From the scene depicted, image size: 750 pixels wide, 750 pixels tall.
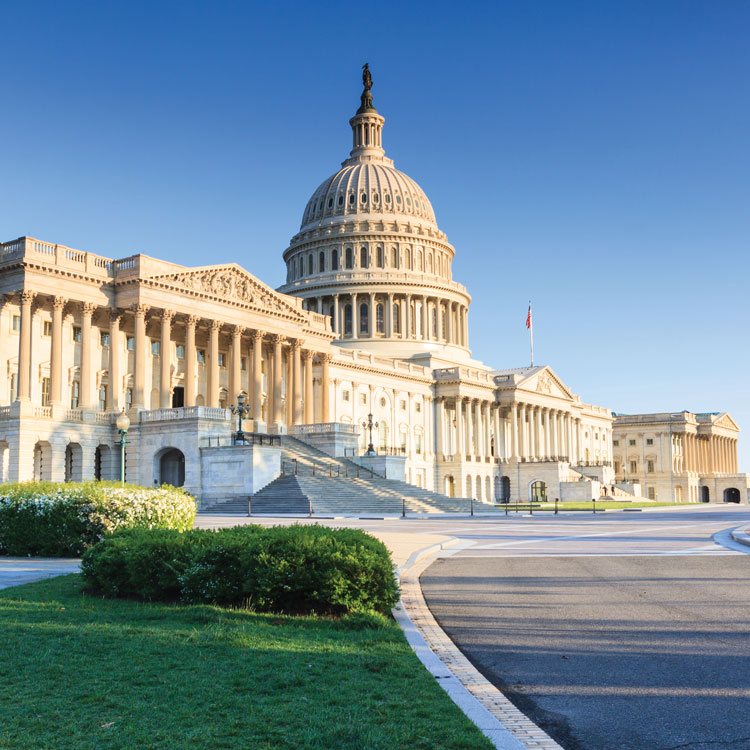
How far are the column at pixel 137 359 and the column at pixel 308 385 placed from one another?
18417 millimetres

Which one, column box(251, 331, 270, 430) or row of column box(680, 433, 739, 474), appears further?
row of column box(680, 433, 739, 474)

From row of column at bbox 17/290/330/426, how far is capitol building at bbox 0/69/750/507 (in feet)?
0.48

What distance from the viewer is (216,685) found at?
890cm

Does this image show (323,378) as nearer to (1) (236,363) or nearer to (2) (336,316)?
(1) (236,363)

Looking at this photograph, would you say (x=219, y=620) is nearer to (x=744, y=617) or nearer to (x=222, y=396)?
(x=744, y=617)

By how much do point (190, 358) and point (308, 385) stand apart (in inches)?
648

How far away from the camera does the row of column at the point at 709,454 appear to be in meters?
168

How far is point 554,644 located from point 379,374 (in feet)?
305

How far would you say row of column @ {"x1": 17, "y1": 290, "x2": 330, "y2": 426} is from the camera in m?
59.2

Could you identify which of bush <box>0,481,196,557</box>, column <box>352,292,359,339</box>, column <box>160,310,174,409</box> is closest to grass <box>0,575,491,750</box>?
bush <box>0,481,196,557</box>

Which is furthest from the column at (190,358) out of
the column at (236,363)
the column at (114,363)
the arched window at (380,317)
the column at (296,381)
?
the arched window at (380,317)

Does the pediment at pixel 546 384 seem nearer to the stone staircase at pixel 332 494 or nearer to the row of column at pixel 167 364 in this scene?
the row of column at pixel 167 364

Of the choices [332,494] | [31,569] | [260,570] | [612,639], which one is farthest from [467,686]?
[332,494]

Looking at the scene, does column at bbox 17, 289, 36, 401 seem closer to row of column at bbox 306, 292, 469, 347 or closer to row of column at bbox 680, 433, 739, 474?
row of column at bbox 306, 292, 469, 347
